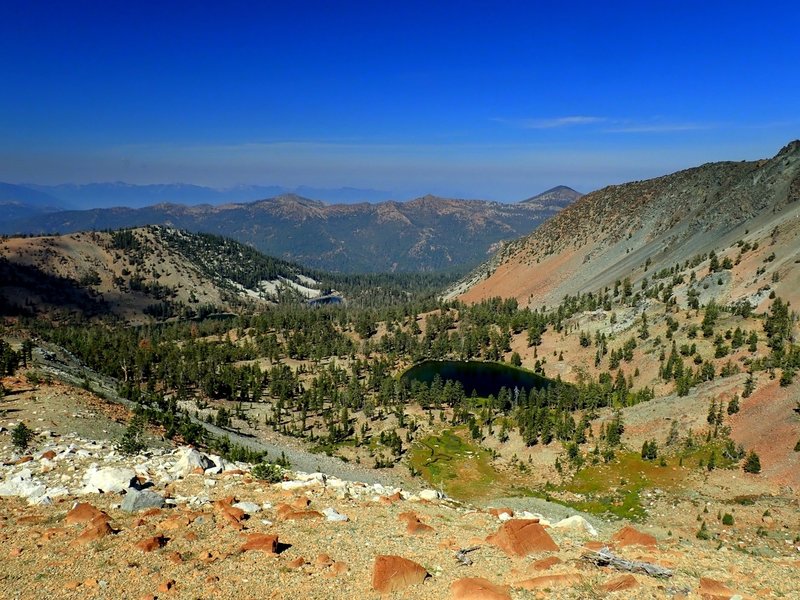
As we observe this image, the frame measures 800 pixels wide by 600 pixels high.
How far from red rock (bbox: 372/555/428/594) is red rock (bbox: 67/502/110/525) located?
14.3m

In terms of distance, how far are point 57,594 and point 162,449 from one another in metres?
22.6

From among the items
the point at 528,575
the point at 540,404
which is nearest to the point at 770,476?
the point at 540,404

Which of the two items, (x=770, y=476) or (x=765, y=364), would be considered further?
(x=765, y=364)

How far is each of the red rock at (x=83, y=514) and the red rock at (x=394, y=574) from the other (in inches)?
561

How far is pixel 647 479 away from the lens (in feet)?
214

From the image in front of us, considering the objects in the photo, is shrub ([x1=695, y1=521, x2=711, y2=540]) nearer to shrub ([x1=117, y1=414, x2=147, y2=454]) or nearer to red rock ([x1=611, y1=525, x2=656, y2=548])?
red rock ([x1=611, y1=525, x2=656, y2=548])

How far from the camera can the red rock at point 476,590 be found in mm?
20016

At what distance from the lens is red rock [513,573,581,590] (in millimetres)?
21141

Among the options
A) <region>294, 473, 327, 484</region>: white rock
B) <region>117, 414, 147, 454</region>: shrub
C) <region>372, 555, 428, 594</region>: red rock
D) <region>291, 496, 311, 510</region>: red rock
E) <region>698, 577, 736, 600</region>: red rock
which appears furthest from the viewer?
<region>117, 414, 147, 454</region>: shrub

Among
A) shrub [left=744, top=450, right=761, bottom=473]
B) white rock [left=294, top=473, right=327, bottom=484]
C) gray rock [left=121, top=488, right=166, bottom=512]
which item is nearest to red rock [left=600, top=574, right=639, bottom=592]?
white rock [left=294, top=473, right=327, bottom=484]

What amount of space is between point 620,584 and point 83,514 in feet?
84.4

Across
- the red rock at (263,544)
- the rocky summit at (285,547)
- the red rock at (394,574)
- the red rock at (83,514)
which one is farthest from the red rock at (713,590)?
the red rock at (83,514)

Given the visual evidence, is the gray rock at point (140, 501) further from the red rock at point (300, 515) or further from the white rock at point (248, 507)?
the red rock at point (300, 515)

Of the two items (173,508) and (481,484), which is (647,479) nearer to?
(481,484)
